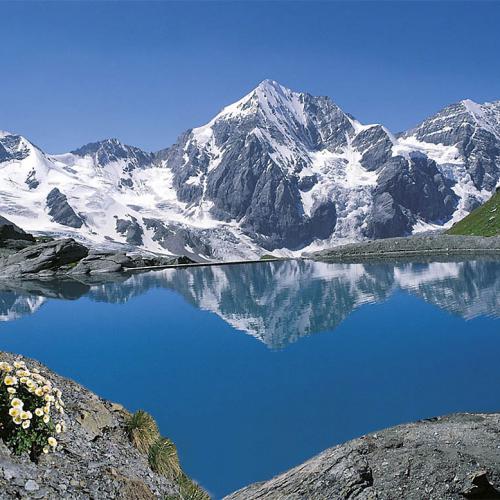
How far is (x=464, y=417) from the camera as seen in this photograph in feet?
30.6

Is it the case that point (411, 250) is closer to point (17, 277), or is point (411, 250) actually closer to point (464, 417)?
point (17, 277)

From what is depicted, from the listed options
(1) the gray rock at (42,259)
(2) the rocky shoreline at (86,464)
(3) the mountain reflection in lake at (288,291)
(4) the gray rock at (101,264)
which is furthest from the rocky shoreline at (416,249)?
(2) the rocky shoreline at (86,464)

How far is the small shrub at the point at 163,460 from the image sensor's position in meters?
10.3

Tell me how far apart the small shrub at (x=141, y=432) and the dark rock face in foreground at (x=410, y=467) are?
117 inches

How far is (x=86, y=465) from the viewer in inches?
334

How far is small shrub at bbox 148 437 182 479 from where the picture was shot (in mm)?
10336

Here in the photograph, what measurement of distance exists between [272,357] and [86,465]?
16048 mm

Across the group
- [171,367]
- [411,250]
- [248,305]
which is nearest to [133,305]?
[248,305]

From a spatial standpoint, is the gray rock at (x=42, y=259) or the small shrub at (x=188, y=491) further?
the gray rock at (x=42, y=259)

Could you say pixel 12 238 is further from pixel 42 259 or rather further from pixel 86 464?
pixel 86 464

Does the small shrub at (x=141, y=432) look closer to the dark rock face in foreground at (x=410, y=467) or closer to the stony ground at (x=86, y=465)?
the stony ground at (x=86, y=465)

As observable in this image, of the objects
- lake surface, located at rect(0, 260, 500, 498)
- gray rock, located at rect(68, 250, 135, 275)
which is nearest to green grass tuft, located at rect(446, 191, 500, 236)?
lake surface, located at rect(0, 260, 500, 498)

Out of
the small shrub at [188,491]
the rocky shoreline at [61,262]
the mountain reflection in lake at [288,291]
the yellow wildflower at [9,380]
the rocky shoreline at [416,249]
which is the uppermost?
the rocky shoreline at [61,262]

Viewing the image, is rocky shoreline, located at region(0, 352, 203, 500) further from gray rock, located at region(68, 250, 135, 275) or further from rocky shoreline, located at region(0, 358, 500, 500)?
gray rock, located at region(68, 250, 135, 275)
